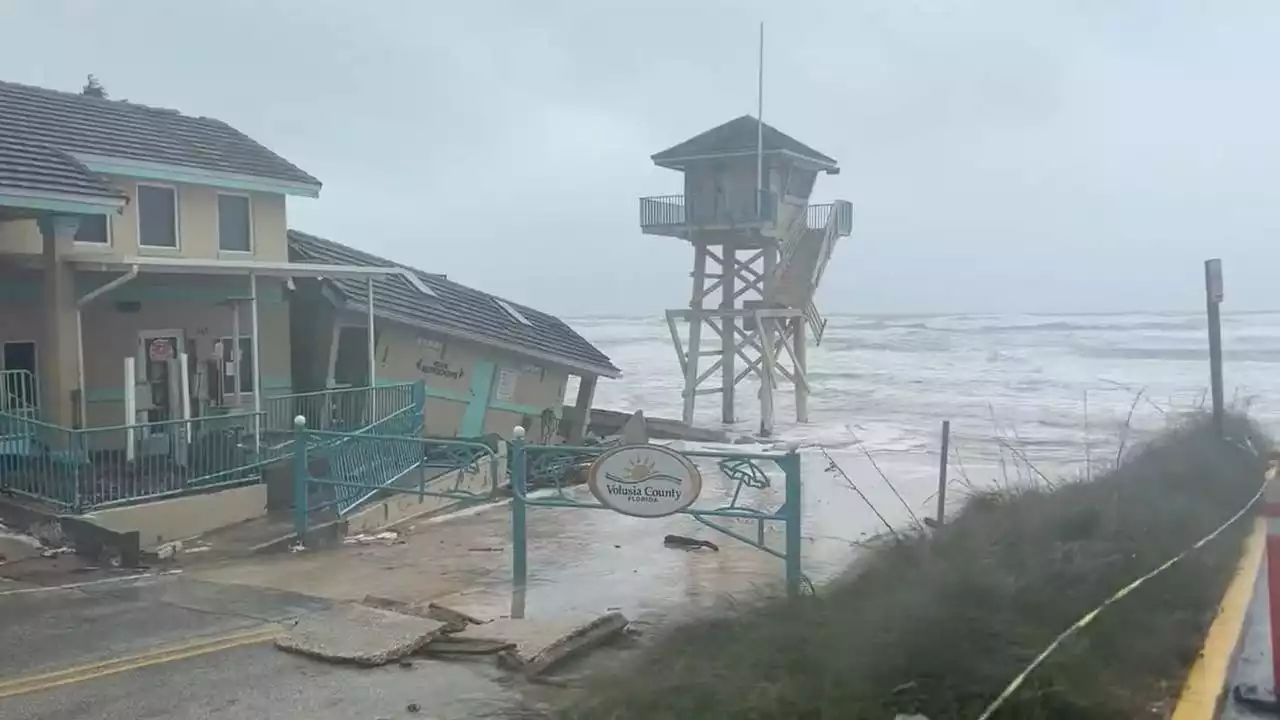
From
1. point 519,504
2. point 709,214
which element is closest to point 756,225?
point 709,214

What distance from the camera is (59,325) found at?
1391cm

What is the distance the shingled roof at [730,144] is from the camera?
34.9 m

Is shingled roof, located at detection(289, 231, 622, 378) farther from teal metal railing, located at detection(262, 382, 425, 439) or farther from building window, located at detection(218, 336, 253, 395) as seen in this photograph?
teal metal railing, located at detection(262, 382, 425, 439)

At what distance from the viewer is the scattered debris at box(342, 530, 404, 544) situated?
41.6 ft

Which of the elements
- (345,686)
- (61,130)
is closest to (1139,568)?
(345,686)

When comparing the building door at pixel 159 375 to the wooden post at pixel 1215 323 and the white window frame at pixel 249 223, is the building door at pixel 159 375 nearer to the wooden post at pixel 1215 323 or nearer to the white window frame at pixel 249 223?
the white window frame at pixel 249 223

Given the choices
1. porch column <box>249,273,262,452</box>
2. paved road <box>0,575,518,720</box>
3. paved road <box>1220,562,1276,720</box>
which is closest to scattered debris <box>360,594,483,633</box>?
paved road <box>0,575,518,720</box>

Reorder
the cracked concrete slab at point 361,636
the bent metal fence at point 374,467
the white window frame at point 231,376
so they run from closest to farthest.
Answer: the cracked concrete slab at point 361,636
the bent metal fence at point 374,467
the white window frame at point 231,376

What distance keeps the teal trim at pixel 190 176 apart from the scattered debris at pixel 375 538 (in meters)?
6.51

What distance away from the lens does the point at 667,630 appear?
641 centimetres

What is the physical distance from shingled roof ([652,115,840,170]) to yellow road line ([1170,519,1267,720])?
2685 cm

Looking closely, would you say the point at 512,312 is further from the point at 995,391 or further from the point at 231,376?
the point at 995,391

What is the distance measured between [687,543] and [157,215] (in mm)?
9561

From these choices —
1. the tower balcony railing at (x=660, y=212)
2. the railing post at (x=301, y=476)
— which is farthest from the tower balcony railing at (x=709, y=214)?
the railing post at (x=301, y=476)
